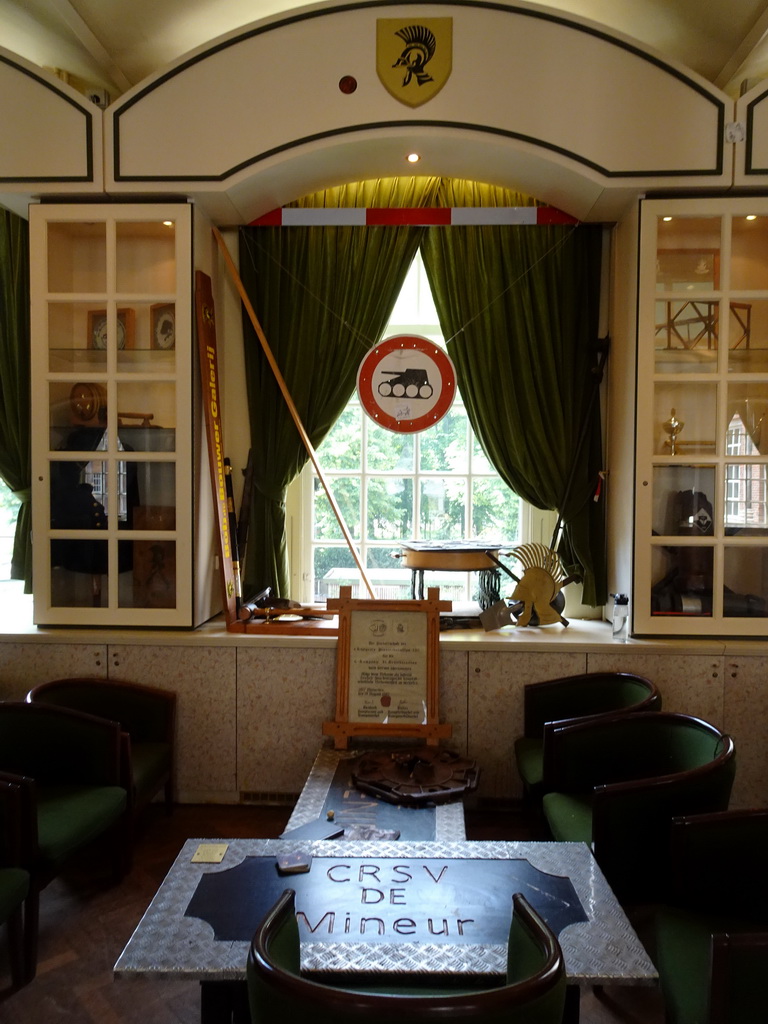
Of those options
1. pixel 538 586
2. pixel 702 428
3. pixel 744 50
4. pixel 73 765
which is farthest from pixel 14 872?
pixel 744 50

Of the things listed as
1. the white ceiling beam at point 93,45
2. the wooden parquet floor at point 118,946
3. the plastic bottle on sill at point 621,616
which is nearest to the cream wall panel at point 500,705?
the wooden parquet floor at point 118,946

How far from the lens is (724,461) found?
357 centimetres

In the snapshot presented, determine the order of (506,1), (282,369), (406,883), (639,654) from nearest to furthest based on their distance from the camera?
(406,883) < (506,1) < (639,654) < (282,369)

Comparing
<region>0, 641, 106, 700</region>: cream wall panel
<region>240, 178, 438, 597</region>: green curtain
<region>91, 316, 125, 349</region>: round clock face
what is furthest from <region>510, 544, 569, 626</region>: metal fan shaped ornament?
<region>91, 316, 125, 349</region>: round clock face

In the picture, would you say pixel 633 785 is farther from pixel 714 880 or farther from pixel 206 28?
pixel 206 28

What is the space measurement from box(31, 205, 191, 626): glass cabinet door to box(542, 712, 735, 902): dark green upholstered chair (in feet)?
6.41

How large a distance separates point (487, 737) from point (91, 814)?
179 centimetres

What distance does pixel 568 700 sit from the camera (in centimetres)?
341

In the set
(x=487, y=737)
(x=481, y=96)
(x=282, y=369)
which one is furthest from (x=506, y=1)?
(x=487, y=737)

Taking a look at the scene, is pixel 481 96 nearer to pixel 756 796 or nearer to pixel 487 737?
pixel 487 737

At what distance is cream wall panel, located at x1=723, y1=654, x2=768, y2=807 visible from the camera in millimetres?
3502

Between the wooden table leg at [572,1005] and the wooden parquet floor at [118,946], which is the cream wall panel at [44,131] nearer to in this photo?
the wooden parquet floor at [118,946]

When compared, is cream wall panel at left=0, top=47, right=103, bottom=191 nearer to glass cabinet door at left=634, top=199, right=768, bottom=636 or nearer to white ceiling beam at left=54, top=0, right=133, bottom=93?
white ceiling beam at left=54, top=0, right=133, bottom=93

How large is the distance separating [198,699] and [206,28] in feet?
10.7
